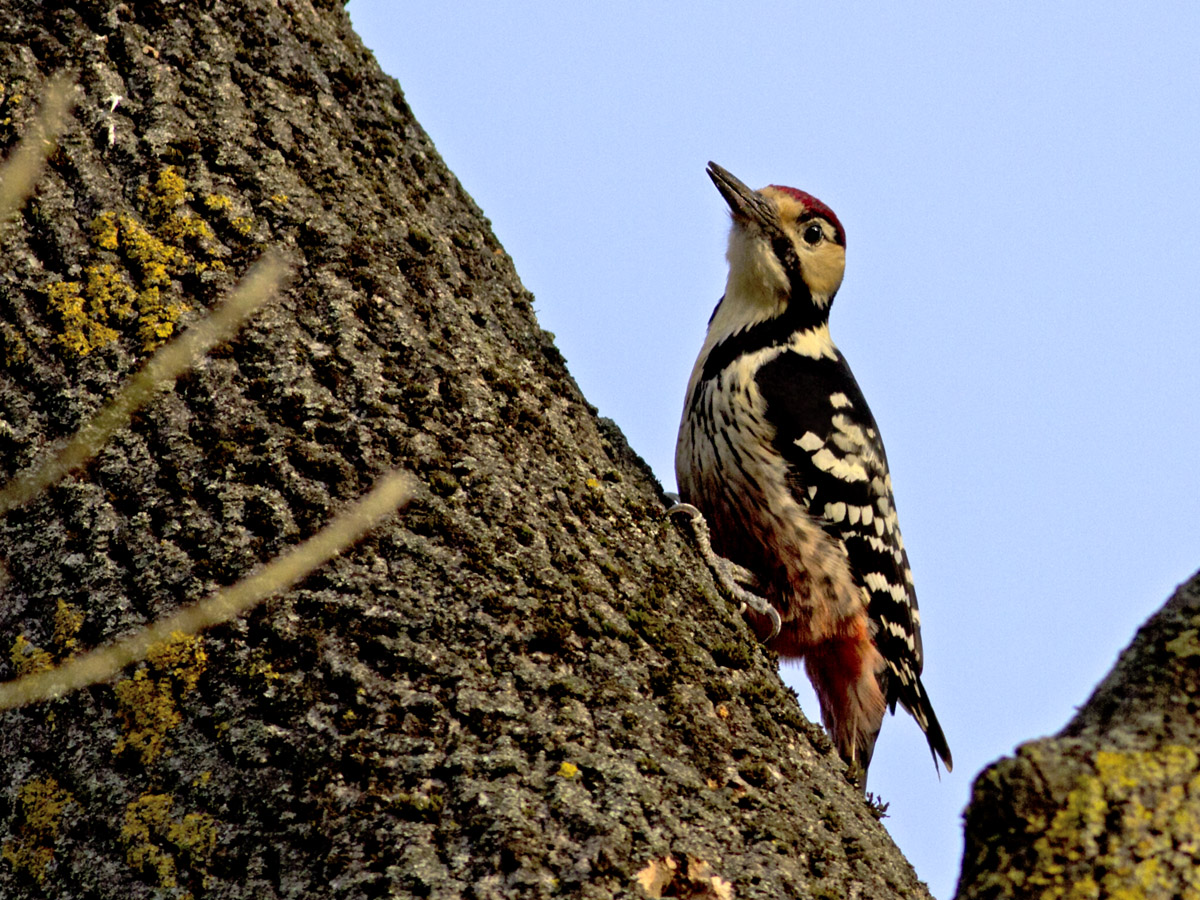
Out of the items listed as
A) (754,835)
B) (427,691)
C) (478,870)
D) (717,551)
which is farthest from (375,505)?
(717,551)

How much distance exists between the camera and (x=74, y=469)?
2.21m

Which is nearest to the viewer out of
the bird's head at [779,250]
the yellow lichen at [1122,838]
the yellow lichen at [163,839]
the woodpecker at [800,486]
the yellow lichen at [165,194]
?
the yellow lichen at [1122,838]

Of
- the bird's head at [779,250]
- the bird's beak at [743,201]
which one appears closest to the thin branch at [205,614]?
the bird's head at [779,250]

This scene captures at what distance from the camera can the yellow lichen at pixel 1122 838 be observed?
1.39 meters

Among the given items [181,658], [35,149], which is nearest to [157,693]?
[181,658]

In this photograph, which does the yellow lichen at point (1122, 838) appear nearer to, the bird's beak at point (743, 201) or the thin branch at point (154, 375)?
the thin branch at point (154, 375)

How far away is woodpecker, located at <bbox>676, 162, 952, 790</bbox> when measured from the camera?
3992mm

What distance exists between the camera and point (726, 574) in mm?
3053

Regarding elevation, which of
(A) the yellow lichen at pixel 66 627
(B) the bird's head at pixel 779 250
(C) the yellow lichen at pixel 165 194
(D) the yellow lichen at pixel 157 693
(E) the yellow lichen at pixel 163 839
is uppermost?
(B) the bird's head at pixel 779 250

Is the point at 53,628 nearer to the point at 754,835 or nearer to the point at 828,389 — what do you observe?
the point at 754,835

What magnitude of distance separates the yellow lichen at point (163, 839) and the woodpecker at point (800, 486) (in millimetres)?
2095

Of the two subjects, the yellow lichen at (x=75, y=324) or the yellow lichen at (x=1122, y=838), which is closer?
the yellow lichen at (x=1122, y=838)

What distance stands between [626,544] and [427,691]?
0.64m

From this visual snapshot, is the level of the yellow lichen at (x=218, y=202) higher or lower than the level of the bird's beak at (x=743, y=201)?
lower
